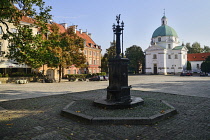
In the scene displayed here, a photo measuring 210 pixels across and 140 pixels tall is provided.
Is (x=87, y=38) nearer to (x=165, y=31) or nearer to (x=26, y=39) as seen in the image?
(x=165, y=31)

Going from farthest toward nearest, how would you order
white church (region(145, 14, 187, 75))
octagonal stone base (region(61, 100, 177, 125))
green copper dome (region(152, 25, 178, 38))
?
1. green copper dome (region(152, 25, 178, 38))
2. white church (region(145, 14, 187, 75))
3. octagonal stone base (region(61, 100, 177, 125))

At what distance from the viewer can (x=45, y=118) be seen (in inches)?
274

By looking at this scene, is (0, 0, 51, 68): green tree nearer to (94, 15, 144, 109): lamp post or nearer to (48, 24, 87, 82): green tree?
(94, 15, 144, 109): lamp post

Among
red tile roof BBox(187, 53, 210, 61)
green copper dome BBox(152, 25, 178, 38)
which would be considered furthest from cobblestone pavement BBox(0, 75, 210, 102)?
red tile roof BBox(187, 53, 210, 61)

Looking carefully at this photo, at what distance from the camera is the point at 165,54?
69625mm

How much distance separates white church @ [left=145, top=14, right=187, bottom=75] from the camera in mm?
A: 68750

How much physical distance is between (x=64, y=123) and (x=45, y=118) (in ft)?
3.81

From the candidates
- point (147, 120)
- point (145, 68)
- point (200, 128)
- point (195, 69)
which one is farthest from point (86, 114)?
point (195, 69)

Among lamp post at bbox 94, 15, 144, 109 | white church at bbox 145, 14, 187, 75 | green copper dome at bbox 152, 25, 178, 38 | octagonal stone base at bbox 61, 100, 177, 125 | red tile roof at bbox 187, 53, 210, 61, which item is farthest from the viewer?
red tile roof at bbox 187, 53, 210, 61

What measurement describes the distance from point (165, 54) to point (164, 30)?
1156cm

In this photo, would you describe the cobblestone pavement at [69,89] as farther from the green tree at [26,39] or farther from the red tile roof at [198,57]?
the red tile roof at [198,57]

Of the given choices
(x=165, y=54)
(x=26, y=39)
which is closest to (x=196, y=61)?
(x=165, y=54)

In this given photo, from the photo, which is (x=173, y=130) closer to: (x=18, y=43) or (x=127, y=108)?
(x=127, y=108)

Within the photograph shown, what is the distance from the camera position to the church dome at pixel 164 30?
236ft
